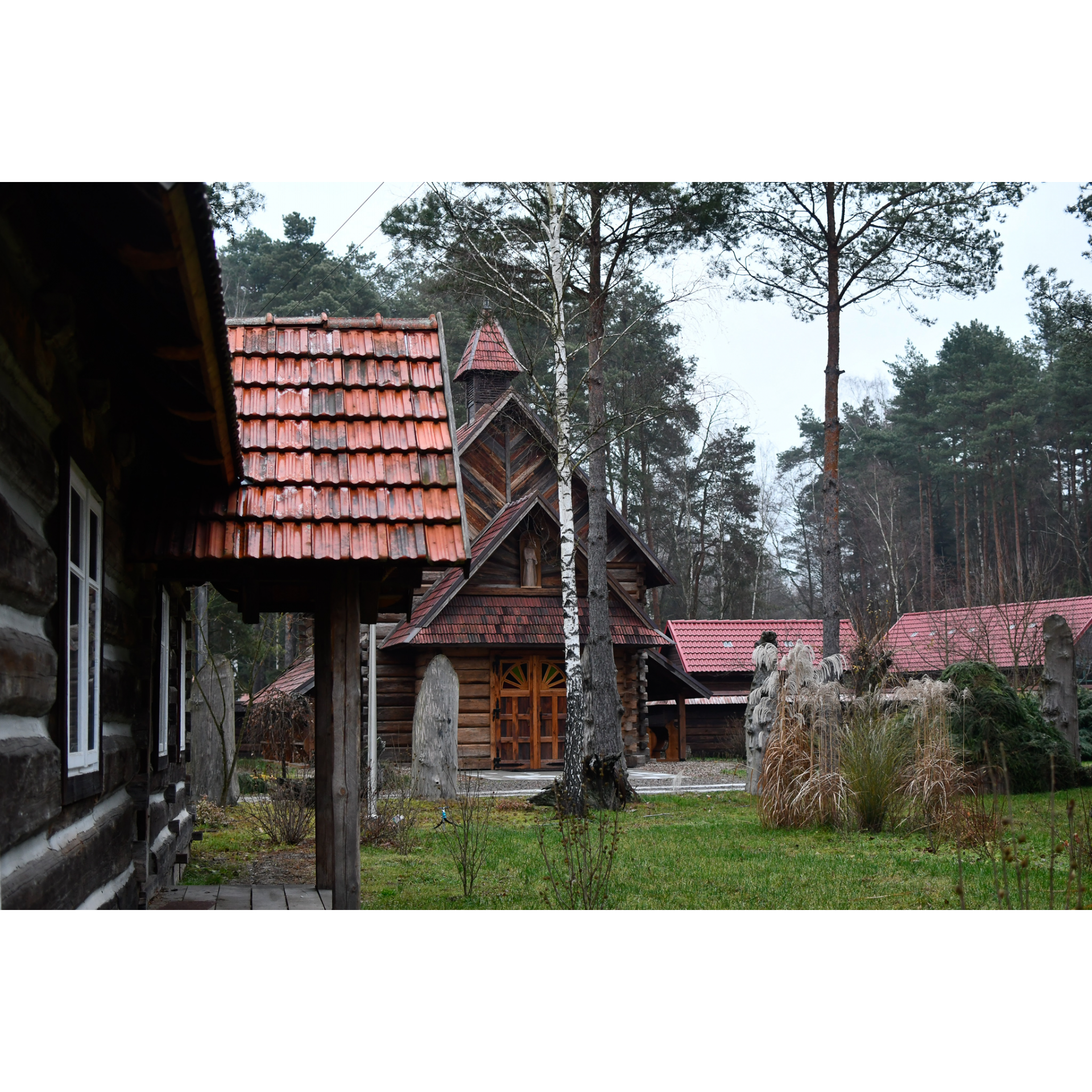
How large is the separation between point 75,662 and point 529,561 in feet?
54.6

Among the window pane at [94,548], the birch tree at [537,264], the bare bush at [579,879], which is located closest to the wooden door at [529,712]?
the birch tree at [537,264]

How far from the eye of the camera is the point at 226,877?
8.95 metres

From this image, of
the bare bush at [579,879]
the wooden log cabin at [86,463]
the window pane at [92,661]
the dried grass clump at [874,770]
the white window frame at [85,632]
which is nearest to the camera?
the wooden log cabin at [86,463]

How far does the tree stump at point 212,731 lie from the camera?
51.0 ft

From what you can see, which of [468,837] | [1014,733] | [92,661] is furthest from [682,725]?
[92,661]

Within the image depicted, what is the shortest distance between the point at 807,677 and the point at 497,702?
8.28 meters

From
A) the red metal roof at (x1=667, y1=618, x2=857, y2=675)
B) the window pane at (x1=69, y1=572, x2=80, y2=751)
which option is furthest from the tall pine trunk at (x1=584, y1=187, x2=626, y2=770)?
the red metal roof at (x1=667, y1=618, x2=857, y2=675)

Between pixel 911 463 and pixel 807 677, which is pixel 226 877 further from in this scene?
pixel 911 463

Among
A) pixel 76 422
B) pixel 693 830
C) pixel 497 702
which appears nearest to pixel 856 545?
pixel 497 702

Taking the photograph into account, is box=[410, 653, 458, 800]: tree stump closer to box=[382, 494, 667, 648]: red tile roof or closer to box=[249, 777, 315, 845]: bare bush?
box=[249, 777, 315, 845]: bare bush

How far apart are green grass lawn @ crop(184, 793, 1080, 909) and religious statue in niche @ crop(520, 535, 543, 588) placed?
9079 millimetres

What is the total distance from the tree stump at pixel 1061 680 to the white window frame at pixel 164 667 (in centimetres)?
1342

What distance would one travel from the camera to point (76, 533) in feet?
16.4

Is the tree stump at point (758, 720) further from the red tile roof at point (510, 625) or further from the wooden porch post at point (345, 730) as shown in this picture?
the wooden porch post at point (345, 730)
